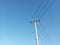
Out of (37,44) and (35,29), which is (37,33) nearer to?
(35,29)

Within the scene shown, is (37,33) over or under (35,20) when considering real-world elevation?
under

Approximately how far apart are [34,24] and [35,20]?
2.69 ft

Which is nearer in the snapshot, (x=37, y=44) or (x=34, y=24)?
(x=37, y=44)

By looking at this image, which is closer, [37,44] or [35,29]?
[37,44]

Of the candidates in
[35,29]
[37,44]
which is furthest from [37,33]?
[37,44]

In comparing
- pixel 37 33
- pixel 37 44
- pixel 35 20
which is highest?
pixel 35 20

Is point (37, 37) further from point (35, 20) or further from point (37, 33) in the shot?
point (35, 20)

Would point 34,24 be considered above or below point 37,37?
above

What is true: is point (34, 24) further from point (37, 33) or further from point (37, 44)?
point (37, 44)

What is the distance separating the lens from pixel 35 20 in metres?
24.5

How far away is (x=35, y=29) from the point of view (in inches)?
972

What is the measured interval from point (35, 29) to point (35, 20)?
4.87 feet

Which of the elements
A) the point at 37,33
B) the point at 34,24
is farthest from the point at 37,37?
the point at 34,24

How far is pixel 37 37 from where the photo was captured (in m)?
23.9
